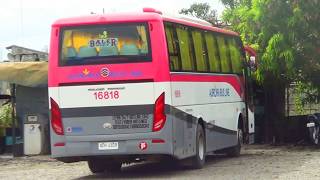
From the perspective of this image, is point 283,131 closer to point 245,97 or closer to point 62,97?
point 245,97

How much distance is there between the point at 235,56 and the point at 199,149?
419 centimetres

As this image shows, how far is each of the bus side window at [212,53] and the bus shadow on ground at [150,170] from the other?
2.34 meters

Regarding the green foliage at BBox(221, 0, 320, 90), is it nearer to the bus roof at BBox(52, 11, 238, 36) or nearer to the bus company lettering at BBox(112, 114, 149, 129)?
the bus roof at BBox(52, 11, 238, 36)

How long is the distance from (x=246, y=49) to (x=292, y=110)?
6.29 meters

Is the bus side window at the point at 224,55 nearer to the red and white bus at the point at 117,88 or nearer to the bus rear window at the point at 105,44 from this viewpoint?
the red and white bus at the point at 117,88

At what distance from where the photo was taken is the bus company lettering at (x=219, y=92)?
51.9ft

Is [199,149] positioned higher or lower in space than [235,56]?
lower

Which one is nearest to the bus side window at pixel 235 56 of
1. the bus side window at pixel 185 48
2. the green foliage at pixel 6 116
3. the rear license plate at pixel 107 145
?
the bus side window at pixel 185 48

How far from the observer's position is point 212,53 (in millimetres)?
16000

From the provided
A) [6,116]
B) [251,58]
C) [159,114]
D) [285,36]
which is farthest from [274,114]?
[159,114]

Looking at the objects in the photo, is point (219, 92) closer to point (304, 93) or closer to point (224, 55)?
point (224, 55)

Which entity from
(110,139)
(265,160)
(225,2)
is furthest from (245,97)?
(225,2)

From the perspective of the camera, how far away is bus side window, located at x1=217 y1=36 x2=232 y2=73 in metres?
16.8

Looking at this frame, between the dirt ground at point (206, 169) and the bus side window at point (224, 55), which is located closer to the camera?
the dirt ground at point (206, 169)
